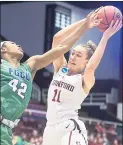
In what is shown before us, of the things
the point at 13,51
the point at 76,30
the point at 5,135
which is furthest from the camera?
the point at 76,30

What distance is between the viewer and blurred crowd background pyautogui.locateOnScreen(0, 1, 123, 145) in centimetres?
1130

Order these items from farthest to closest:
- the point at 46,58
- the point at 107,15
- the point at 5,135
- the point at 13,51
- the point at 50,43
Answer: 1. the point at 50,43
2. the point at 107,15
3. the point at 46,58
4. the point at 13,51
5. the point at 5,135

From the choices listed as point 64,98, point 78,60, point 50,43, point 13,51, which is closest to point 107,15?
point 78,60

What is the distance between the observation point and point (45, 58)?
3627mm

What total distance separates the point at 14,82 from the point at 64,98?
0.54 meters

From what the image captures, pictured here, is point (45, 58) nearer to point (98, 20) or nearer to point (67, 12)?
point (98, 20)

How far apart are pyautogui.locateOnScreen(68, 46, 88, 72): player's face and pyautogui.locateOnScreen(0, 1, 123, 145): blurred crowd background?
674cm

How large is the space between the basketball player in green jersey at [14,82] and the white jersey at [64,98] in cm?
24

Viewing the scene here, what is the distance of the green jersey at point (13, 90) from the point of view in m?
3.25

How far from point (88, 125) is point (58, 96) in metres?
7.87

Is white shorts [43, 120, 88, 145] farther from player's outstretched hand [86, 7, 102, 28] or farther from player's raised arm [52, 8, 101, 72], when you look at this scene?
player's outstretched hand [86, 7, 102, 28]

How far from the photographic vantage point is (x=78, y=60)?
12.6ft

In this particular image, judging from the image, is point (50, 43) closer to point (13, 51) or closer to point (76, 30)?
point (76, 30)

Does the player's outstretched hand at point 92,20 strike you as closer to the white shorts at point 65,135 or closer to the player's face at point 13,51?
the player's face at point 13,51
